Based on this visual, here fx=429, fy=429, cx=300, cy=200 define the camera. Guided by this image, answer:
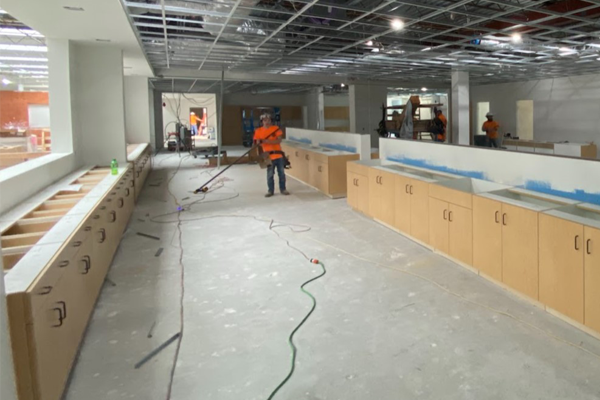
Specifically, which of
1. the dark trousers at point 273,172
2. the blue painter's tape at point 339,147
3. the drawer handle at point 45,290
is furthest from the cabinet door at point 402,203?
the drawer handle at point 45,290

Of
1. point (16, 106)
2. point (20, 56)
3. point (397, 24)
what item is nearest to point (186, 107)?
point (16, 106)

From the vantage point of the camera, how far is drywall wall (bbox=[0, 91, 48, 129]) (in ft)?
31.0

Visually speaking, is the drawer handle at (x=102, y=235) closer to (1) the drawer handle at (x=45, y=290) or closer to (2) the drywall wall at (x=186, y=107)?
(1) the drawer handle at (x=45, y=290)

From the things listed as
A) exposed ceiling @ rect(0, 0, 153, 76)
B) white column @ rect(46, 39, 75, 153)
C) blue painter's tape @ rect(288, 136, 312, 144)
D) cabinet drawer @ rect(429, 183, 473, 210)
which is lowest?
cabinet drawer @ rect(429, 183, 473, 210)

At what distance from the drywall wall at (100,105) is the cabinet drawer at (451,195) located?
457 cm

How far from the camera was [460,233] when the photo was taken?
3.78 m

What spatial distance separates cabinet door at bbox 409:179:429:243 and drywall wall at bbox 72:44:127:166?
431 cm

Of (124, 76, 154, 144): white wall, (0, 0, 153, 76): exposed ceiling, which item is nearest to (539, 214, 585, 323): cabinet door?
(0, 0, 153, 76): exposed ceiling

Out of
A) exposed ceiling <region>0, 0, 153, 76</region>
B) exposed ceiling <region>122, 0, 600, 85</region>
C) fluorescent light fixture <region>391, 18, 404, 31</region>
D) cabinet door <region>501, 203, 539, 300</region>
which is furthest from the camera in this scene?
fluorescent light fixture <region>391, 18, 404, 31</region>

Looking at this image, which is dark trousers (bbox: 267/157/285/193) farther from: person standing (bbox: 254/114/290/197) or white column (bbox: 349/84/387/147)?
white column (bbox: 349/84/387/147)

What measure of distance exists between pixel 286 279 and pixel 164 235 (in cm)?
209

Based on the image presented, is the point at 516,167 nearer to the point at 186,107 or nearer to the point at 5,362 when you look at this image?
the point at 5,362

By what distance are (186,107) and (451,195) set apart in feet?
71.0

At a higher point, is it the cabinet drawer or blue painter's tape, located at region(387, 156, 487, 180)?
blue painter's tape, located at region(387, 156, 487, 180)
